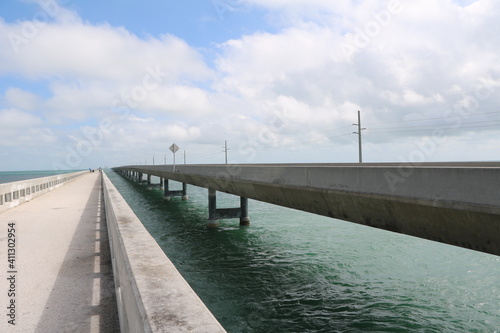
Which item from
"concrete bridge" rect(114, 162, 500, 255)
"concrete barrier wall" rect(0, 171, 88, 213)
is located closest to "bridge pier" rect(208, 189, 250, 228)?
"concrete barrier wall" rect(0, 171, 88, 213)

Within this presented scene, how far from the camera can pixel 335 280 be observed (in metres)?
11.8

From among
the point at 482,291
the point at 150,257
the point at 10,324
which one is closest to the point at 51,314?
the point at 10,324

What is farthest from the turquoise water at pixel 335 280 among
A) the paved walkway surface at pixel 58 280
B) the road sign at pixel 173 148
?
the road sign at pixel 173 148

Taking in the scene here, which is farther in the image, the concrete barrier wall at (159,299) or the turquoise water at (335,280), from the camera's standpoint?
the turquoise water at (335,280)

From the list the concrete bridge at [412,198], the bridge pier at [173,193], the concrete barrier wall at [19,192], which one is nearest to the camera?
the concrete bridge at [412,198]

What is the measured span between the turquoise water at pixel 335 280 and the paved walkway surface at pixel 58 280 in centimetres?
360

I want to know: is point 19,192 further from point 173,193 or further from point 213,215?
point 173,193

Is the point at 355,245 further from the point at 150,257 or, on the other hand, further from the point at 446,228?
the point at 150,257

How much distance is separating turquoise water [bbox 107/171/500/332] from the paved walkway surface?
3.60 m

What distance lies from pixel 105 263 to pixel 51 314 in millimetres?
2257

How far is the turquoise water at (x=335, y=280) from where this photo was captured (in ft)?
28.6

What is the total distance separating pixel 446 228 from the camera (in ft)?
20.7

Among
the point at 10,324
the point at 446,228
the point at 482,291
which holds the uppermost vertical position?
the point at 446,228

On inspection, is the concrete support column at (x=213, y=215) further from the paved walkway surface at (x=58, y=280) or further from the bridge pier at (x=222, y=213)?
the paved walkway surface at (x=58, y=280)
